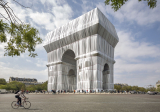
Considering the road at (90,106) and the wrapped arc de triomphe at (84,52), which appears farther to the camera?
→ the wrapped arc de triomphe at (84,52)

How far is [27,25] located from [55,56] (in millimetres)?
44428

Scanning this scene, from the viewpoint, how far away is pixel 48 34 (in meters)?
53.7

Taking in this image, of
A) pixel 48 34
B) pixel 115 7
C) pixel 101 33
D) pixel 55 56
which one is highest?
pixel 48 34

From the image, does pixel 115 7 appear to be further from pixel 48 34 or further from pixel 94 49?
pixel 48 34

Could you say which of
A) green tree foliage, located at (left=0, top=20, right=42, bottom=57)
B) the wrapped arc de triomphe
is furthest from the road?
the wrapped arc de triomphe

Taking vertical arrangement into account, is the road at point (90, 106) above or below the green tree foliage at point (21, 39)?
below

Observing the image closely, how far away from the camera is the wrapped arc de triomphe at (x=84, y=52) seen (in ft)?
122

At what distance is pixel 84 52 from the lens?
1570 inches

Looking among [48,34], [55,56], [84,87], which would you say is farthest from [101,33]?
[48,34]

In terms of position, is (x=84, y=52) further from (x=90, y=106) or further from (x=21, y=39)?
(x=21, y=39)

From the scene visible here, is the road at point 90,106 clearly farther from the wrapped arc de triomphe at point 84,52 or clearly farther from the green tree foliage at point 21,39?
the wrapped arc de triomphe at point 84,52

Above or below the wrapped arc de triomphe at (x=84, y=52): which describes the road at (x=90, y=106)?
below

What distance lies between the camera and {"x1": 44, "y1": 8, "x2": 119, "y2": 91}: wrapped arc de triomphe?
37.3 meters

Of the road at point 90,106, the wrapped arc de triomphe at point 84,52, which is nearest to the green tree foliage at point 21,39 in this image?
the road at point 90,106
